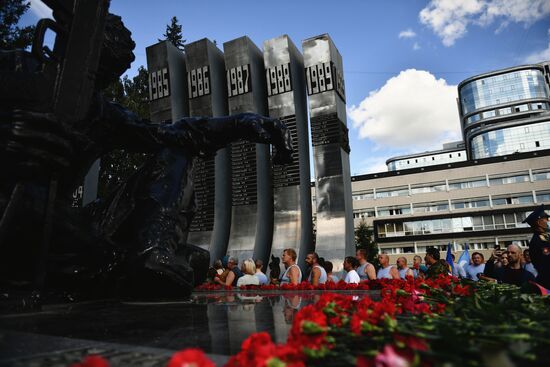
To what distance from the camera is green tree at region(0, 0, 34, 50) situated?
9.83m

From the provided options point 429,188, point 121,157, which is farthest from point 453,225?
point 121,157

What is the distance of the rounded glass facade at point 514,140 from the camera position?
65.2 meters

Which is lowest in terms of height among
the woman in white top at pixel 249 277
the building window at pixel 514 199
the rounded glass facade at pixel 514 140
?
the woman in white top at pixel 249 277

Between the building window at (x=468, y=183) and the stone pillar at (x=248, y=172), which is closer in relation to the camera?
the stone pillar at (x=248, y=172)

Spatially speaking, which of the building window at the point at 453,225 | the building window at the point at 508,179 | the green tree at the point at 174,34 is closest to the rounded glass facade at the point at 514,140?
the building window at the point at 508,179

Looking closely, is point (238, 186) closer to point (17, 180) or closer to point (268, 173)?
point (268, 173)

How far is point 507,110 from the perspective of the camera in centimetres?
7275

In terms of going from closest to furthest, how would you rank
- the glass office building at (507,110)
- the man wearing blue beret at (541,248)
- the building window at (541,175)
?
the man wearing blue beret at (541,248), the building window at (541,175), the glass office building at (507,110)

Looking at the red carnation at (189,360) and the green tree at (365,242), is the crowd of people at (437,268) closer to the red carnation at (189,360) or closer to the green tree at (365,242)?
the red carnation at (189,360)

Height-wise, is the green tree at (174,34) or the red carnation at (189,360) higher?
the green tree at (174,34)

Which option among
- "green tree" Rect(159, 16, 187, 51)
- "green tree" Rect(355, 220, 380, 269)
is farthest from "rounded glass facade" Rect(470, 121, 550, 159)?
"green tree" Rect(159, 16, 187, 51)

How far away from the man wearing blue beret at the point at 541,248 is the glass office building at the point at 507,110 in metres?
72.3

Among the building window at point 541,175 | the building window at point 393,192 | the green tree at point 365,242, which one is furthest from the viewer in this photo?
the building window at point 393,192

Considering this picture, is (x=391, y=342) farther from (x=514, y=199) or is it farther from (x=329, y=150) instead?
(x=514, y=199)
